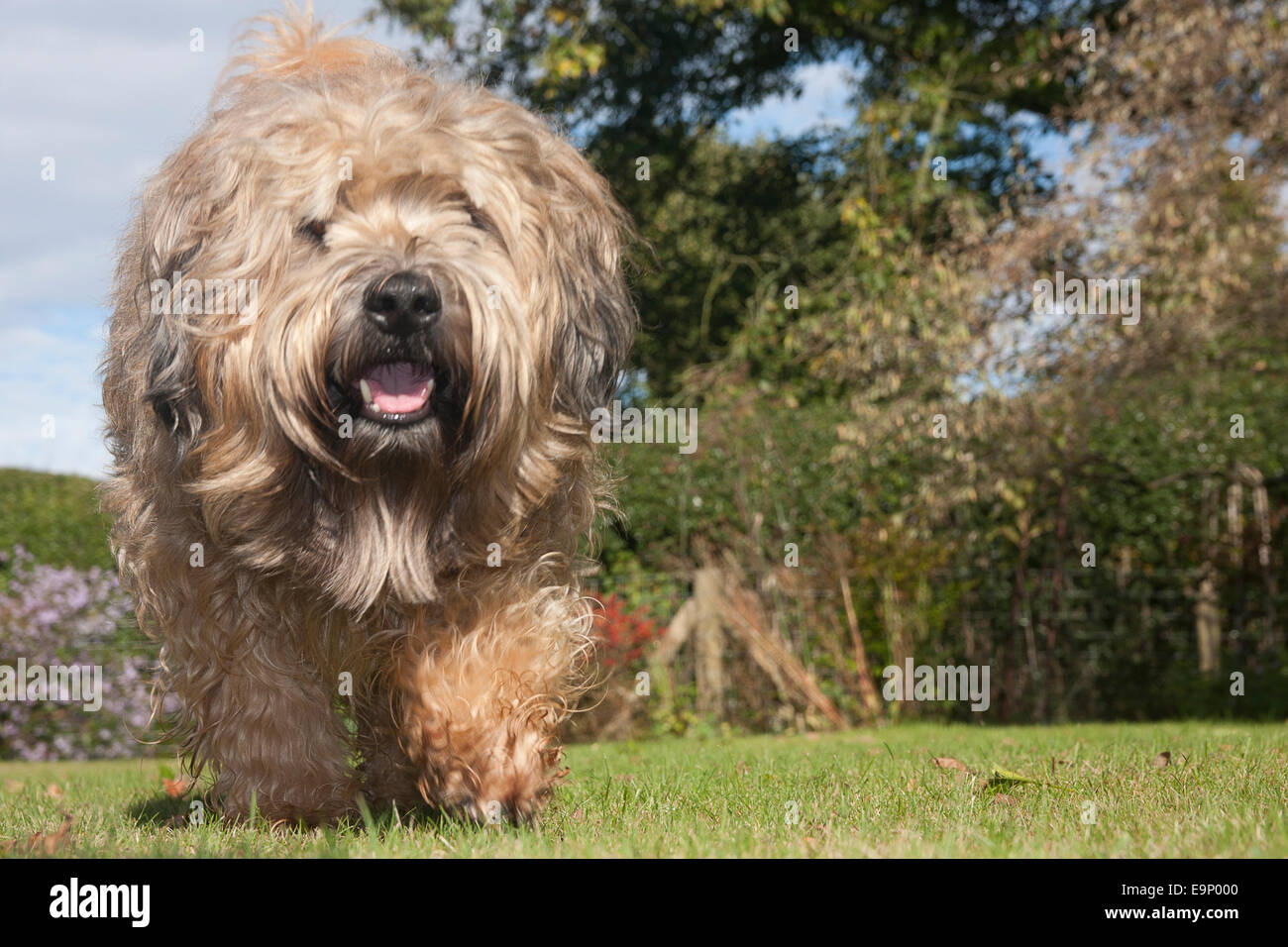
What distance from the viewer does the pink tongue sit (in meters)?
3.11

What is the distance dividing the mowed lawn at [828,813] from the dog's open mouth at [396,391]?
1010 millimetres

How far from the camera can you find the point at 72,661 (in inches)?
381

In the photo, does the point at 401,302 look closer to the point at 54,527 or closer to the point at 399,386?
the point at 399,386

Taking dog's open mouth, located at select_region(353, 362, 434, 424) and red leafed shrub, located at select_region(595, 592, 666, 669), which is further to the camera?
red leafed shrub, located at select_region(595, 592, 666, 669)

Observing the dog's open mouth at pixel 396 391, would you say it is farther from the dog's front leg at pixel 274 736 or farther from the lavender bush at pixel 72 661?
the lavender bush at pixel 72 661

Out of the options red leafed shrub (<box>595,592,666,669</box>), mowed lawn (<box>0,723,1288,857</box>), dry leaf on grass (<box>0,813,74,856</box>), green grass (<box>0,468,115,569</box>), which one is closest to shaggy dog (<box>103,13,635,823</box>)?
mowed lawn (<box>0,723,1288,857</box>)

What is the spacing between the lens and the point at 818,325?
32.5 ft

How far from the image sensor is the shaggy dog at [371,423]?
122 inches

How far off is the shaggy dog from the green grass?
743 centimetres

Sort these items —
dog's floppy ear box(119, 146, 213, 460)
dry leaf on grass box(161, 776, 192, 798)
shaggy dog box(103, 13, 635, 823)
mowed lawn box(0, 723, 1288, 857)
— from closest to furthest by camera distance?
mowed lawn box(0, 723, 1288, 857) → shaggy dog box(103, 13, 635, 823) → dog's floppy ear box(119, 146, 213, 460) → dry leaf on grass box(161, 776, 192, 798)
